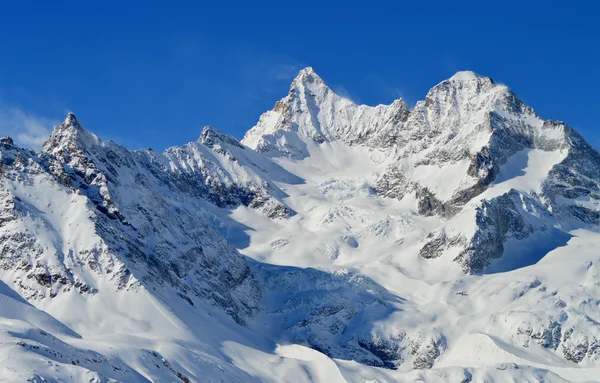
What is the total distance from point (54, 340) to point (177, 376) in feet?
131

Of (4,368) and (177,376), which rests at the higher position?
(177,376)

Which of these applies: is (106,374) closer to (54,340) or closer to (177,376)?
(54,340)

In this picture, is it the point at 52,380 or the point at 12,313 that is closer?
the point at 52,380

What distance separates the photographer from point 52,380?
13725 centimetres

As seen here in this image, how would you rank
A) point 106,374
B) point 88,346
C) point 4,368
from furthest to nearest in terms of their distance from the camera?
point 88,346, point 106,374, point 4,368

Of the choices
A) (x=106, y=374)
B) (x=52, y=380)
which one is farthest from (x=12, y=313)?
(x=52, y=380)

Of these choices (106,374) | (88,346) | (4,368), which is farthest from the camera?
(88,346)

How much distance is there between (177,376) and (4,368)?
62885 millimetres

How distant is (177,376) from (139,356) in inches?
339

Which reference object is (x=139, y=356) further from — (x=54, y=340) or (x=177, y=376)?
(x=54, y=340)

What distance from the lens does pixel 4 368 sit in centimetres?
13438

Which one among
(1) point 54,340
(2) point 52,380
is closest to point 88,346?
(1) point 54,340

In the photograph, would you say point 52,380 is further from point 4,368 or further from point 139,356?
point 139,356

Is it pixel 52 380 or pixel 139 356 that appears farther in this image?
pixel 139 356
